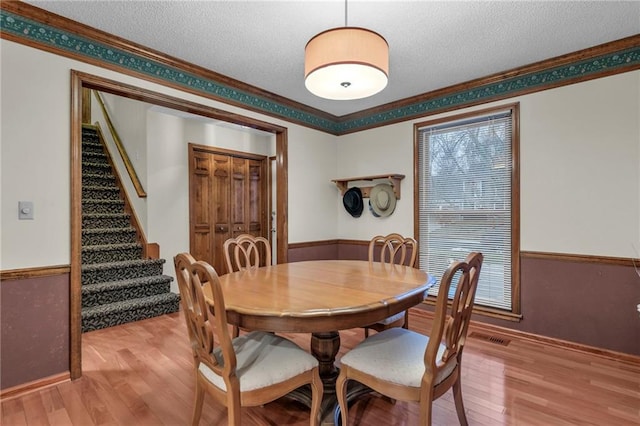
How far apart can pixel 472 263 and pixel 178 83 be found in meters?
2.78

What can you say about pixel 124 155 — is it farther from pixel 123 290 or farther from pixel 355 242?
pixel 355 242

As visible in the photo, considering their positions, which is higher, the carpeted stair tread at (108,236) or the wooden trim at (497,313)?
the carpeted stair tread at (108,236)

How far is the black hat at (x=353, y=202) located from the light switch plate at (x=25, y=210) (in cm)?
314

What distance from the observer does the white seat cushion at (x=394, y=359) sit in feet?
4.76

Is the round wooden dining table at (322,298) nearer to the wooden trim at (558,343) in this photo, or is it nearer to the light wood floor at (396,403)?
the light wood floor at (396,403)

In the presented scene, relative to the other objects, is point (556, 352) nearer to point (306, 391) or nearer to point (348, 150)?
point (306, 391)

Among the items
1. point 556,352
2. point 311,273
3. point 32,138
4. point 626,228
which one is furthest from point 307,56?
point 556,352

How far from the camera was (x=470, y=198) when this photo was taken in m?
3.34

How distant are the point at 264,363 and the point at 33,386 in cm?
176

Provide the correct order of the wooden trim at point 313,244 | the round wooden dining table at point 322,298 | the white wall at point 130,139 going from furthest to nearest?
1. the white wall at point 130,139
2. the wooden trim at point 313,244
3. the round wooden dining table at point 322,298

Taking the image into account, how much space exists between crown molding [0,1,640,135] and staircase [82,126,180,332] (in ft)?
7.42

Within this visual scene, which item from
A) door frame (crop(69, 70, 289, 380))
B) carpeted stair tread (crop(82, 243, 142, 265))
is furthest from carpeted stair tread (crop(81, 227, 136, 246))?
door frame (crop(69, 70, 289, 380))

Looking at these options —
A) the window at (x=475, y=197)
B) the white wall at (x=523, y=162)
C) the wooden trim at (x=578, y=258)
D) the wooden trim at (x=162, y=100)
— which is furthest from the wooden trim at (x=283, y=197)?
the wooden trim at (x=578, y=258)

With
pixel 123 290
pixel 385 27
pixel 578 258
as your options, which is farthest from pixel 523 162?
pixel 123 290
